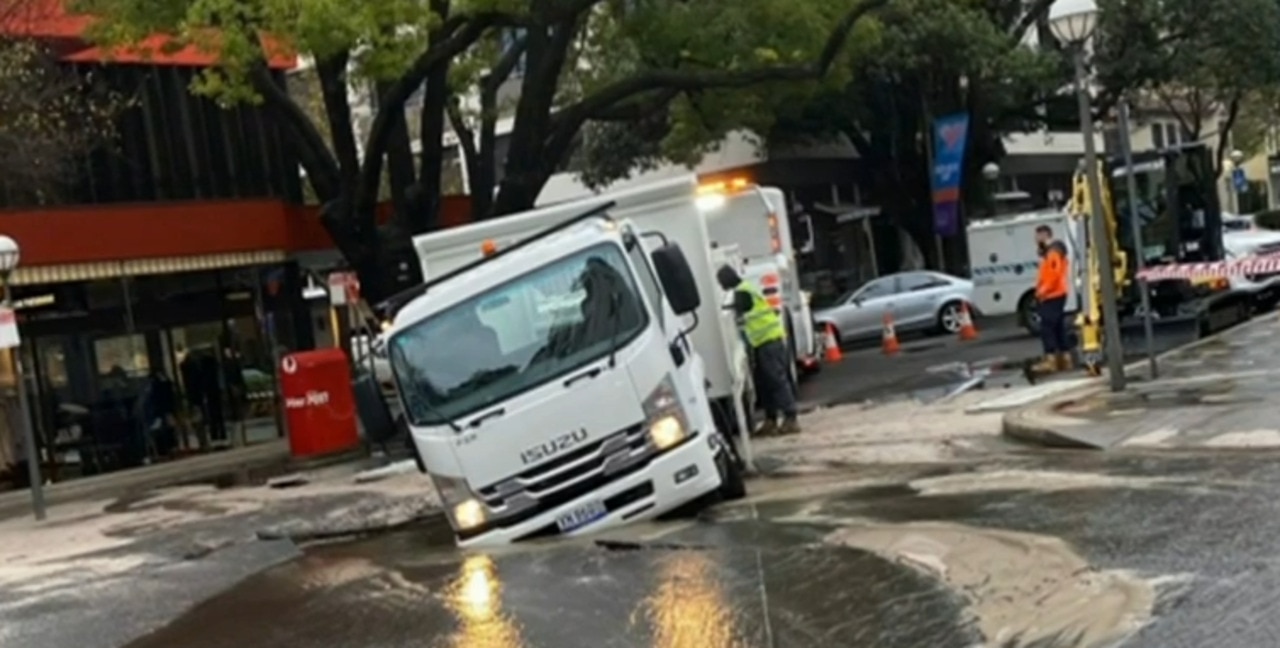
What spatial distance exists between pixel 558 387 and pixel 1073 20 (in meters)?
7.70

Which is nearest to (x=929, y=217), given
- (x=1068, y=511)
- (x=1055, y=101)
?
(x=1055, y=101)

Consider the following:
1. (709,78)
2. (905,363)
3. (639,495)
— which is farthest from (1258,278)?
(639,495)

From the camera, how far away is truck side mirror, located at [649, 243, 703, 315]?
11938 millimetres

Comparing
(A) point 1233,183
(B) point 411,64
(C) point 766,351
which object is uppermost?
(B) point 411,64

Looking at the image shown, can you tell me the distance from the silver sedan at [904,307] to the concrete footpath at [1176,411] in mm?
13774

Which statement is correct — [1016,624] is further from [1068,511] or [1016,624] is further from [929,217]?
[929,217]

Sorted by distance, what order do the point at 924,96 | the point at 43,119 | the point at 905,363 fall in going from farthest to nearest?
the point at 924,96 < the point at 905,363 < the point at 43,119

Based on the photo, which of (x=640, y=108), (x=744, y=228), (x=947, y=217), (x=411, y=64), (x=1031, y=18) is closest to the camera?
(x=411, y=64)

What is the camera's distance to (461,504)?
11742 mm

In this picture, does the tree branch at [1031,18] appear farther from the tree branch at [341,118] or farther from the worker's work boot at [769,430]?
the worker's work boot at [769,430]

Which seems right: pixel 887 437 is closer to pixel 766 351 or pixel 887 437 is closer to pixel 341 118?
pixel 766 351

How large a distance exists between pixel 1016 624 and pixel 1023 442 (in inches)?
273

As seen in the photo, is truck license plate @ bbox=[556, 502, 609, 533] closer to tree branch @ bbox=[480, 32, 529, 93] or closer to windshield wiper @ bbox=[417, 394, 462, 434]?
windshield wiper @ bbox=[417, 394, 462, 434]

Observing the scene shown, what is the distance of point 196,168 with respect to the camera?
88.3ft
